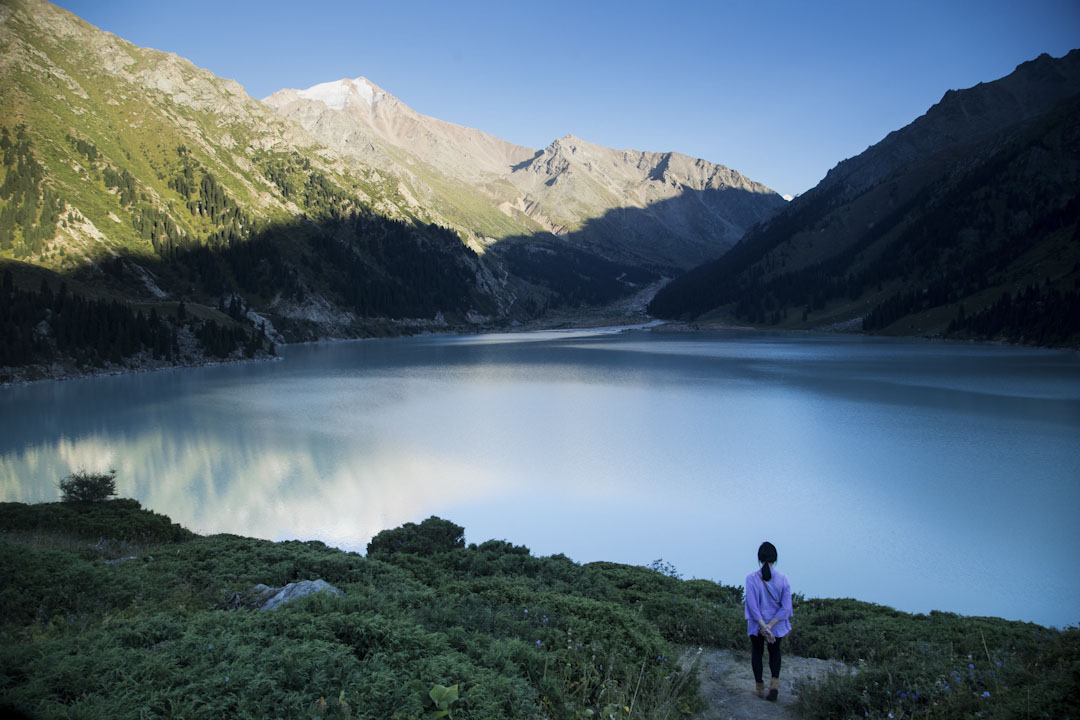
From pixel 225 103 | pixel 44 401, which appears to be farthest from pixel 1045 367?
pixel 225 103

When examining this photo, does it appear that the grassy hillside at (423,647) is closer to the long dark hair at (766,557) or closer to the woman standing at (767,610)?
the woman standing at (767,610)

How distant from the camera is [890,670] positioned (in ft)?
22.2

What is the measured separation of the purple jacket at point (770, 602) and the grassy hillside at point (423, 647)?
85 centimetres

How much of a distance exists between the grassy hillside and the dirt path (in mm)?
326

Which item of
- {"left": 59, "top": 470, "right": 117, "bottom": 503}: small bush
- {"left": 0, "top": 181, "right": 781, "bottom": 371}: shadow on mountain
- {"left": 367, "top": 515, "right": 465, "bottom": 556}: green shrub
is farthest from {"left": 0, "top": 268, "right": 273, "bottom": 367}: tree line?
{"left": 367, "top": 515, "right": 465, "bottom": 556}: green shrub

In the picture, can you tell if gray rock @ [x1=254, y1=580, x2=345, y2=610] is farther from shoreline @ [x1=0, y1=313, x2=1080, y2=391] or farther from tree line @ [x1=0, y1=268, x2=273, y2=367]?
tree line @ [x1=0, y1=268, x2=273, y2=367]

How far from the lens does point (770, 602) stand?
745 centimetres

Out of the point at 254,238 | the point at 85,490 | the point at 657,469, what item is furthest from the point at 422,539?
the point at 254,238

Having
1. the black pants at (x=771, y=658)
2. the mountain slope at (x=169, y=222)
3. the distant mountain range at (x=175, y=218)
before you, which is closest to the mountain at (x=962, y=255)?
the black pants at (x=771, y=658)

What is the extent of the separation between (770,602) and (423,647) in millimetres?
4432

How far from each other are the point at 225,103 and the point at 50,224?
116997 millimetres

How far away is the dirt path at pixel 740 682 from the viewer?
266 inches

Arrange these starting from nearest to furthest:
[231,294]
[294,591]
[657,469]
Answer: [294,591], [657,469], [231,294]

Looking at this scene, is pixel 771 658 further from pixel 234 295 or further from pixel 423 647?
pixel 234 295
